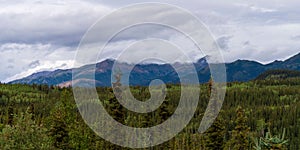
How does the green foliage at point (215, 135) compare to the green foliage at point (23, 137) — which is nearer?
the green foliage at point (23, 137)

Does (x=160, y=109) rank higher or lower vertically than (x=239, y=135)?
higher

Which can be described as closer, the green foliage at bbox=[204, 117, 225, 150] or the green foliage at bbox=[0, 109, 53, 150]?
the green foliage at bbox=[0, 109, 53, 150]

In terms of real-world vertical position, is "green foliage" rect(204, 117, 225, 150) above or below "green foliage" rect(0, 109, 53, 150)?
below

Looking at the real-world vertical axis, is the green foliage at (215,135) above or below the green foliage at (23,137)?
below

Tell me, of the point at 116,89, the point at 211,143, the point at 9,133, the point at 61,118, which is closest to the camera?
the point at 9,133

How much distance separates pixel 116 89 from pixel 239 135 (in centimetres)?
2144

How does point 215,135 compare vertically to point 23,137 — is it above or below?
below

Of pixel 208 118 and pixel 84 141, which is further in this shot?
pixel 208 118

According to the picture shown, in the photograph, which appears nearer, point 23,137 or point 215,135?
point 23,137

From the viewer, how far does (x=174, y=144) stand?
9175 centimetres

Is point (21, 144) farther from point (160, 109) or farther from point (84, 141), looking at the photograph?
point (160, 109)

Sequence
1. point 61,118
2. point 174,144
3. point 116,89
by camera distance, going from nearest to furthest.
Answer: point 116,89 < point 61,118 < point 174,144

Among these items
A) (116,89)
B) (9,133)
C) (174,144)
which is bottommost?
(174,144)

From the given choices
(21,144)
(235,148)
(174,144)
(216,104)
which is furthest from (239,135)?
(21,144)
